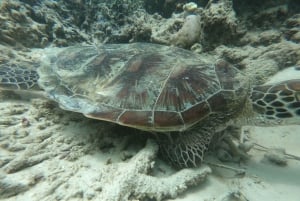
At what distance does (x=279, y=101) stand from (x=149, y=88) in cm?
130

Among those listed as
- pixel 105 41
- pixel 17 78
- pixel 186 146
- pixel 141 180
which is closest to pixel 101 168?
pixel 141 180

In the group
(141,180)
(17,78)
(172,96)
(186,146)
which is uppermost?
(17,78)

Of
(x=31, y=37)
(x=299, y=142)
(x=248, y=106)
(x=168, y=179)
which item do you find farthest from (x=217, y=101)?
(x=31, y=37)

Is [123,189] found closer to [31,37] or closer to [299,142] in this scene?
[299,142]

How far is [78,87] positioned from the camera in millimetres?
A: 2916

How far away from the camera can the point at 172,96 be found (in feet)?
8.31

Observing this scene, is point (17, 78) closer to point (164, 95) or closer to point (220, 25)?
point (164, 95)

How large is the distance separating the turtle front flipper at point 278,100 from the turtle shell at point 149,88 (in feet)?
0.60

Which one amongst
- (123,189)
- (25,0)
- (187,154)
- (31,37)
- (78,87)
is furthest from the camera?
(25,0)

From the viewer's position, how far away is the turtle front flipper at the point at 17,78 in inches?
121

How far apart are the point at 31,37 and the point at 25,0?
841mm

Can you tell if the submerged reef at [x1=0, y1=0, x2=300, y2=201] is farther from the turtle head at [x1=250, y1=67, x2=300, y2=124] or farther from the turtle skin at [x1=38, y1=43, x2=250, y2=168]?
the turtle head at [x1=250, y1=67, x2=300, y2=124]

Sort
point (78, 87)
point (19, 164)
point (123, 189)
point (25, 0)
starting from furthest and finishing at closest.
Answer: point (25, 0), point (78, 87), point (19, 164), point (123, 189)

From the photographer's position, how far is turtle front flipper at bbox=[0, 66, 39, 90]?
308 cm
